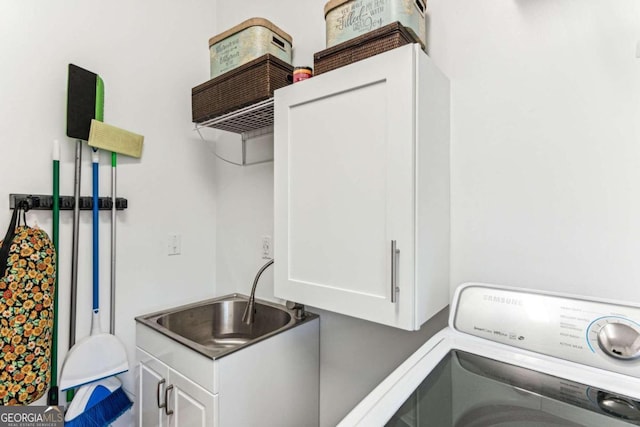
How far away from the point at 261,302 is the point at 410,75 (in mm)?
1325

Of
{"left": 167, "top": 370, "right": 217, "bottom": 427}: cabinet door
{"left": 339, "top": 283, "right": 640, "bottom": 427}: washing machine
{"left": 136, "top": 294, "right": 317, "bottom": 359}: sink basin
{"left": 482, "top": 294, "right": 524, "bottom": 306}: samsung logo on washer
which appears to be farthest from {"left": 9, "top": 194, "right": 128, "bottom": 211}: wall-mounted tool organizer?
{"left": 482, "top": 294, "right": 524, "bottom": 306}: samsung logo on washer

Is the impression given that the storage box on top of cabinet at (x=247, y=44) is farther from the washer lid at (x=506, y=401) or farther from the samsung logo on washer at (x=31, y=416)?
the samsung logo on washer at (x=31, y=416)

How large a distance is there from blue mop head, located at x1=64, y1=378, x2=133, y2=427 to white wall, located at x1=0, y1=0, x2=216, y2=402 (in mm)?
139

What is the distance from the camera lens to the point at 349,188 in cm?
105

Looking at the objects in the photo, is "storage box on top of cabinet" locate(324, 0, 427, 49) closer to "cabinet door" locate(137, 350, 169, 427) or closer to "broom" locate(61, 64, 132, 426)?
"broom" locate(61, 64, 132, 426)

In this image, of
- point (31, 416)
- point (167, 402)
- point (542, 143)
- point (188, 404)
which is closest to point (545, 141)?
point (542, 143)

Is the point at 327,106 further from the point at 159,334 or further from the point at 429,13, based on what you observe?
the point at 159,334

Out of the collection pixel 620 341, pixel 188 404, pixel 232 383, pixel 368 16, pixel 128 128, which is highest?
pixel 368 16

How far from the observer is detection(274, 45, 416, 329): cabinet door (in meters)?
0.93

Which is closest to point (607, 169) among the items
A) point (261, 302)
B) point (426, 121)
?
point (426, 121)

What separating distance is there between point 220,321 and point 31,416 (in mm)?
821

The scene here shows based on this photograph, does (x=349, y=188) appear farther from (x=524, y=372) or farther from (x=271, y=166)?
(x=271, y=166)

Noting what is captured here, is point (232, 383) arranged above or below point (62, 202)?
below

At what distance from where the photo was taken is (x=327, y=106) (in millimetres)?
1101
